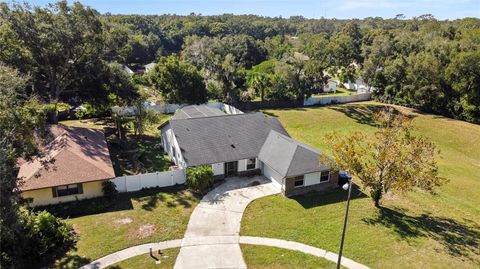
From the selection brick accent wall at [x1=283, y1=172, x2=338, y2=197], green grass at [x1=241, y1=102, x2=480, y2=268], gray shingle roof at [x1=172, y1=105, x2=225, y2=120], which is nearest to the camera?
green grass at [x1=241, y1=102, x2=480, y2=268]

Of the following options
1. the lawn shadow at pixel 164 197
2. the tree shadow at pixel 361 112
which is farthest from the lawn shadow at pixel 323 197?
the tree shadow at pixel 361 112

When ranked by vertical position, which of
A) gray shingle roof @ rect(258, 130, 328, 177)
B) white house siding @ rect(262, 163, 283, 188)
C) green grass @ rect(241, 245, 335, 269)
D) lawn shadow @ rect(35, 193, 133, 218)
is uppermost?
gray shingle roof @ rect(258, 130, 328, 177)

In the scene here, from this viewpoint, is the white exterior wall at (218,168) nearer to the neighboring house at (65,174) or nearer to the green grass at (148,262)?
the neighboring house at (65,174)

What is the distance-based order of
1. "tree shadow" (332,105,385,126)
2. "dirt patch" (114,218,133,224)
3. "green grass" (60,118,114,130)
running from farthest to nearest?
"tree shadow" (332,105,385,126), "green grass" (60,118,114,130), "dirt patch" (114,218,133,224)

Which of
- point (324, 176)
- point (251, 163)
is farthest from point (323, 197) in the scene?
point (251, 163)

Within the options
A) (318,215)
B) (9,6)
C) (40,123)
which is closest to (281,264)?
(318,215)

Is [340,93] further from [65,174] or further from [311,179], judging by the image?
[65,174]

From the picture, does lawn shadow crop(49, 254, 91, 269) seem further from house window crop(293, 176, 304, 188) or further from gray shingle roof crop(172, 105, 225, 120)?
gray shingle roof crop(172, 105, 225, 120)

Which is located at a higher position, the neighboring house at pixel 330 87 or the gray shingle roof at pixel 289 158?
the neighboring house at pixel 330 87

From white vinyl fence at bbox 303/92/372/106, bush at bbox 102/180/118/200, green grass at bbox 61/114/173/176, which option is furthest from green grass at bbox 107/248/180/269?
white vinyl fence at bbox 303/92/372/106
